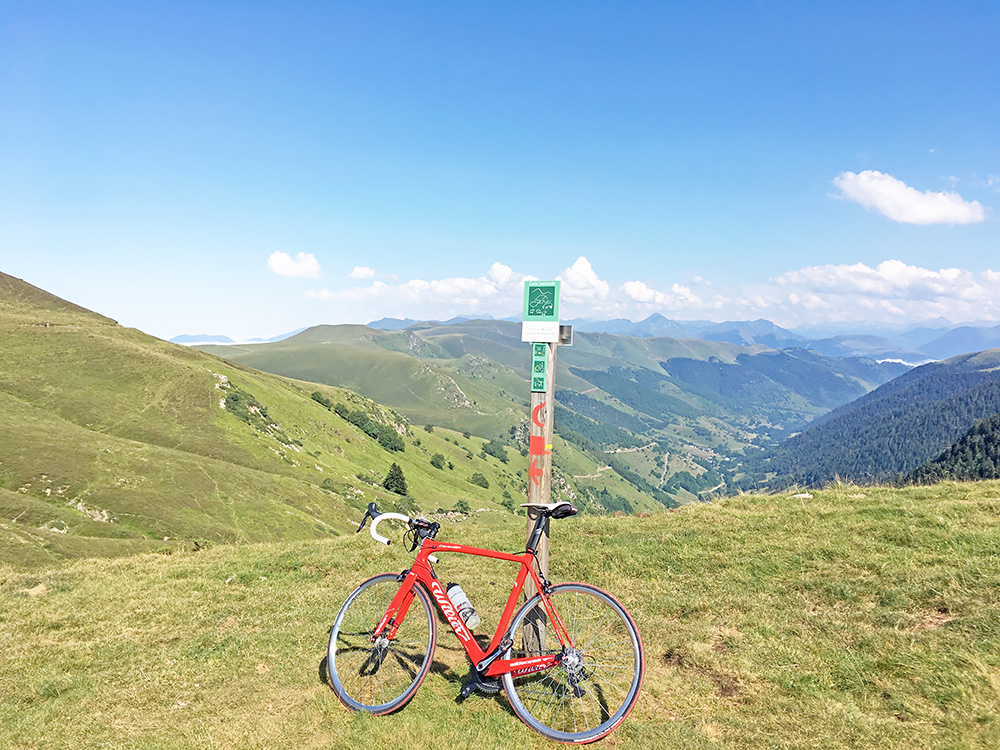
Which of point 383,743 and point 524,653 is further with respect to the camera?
point 524,653

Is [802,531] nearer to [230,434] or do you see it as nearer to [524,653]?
[524,653]

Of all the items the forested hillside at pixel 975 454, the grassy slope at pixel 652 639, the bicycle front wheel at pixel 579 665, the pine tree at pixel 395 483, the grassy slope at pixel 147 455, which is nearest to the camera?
the grassy slope at pixel 652 639

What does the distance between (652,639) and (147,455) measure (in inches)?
2796

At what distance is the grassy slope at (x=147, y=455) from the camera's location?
45750 mm

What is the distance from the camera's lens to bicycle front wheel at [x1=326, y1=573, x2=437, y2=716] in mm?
6668

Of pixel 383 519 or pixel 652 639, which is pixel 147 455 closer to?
pixel 383 519

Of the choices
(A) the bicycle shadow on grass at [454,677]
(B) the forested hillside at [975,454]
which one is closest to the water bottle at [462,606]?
(A) the bicycle shadow on grass at [454,677]

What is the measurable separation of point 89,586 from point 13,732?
680 cm

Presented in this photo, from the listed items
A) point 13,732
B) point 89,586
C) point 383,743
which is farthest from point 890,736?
point 89,586

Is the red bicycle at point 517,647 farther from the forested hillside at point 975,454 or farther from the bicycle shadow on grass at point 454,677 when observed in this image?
the forested hillside at point 975,454

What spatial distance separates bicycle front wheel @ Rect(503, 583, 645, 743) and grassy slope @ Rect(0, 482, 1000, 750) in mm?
370

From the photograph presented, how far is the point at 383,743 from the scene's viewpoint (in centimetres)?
572

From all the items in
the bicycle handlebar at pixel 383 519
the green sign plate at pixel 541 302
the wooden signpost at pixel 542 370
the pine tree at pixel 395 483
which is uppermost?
the green sign plate at pixel 541 302

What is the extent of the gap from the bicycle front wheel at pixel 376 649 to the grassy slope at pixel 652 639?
1.04 feet
